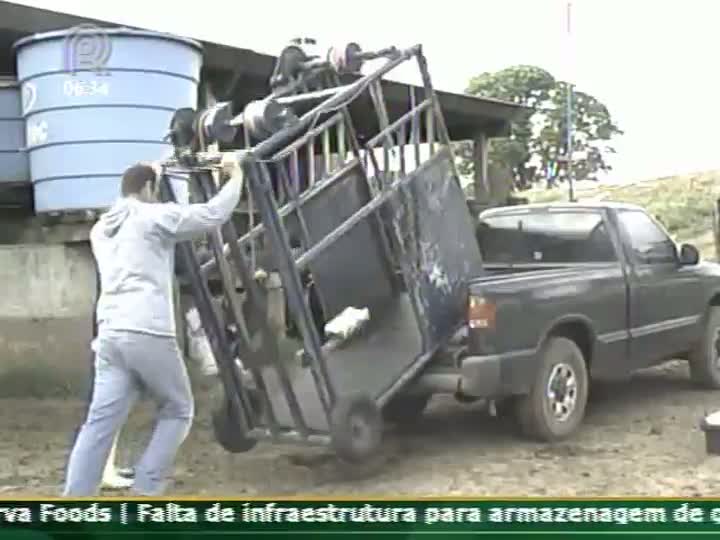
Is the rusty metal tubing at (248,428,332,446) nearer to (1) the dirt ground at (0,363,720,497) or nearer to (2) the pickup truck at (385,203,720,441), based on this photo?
(1) the dirt ground at (0,363,720,497)

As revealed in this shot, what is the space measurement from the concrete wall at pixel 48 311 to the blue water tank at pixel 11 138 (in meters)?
0.41

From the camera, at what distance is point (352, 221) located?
12.9 ft

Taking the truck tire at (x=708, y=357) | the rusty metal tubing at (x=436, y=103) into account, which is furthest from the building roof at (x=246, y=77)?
the truck tire at (x=708, y=357)

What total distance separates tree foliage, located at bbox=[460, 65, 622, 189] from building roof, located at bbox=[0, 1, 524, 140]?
0.37 feet

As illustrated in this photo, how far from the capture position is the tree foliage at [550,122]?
10.3ft

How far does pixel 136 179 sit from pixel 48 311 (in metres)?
2.27

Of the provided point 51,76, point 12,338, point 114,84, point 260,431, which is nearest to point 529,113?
point 260,431

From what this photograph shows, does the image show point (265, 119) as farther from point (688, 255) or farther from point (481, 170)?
point (688, 255)

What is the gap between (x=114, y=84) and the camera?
15.2 feet

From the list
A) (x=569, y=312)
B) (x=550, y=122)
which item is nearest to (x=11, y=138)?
(x=569, y=312)

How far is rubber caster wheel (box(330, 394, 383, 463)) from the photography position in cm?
366

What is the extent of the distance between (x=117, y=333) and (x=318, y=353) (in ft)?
2.38

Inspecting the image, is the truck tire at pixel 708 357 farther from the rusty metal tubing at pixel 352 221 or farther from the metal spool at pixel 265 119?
the metal spool at pixel 265 119

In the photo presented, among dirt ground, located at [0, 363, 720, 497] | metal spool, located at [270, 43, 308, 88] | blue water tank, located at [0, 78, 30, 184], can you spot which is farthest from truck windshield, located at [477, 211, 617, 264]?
blue water tank, located at [0, 78, 30, 184]
